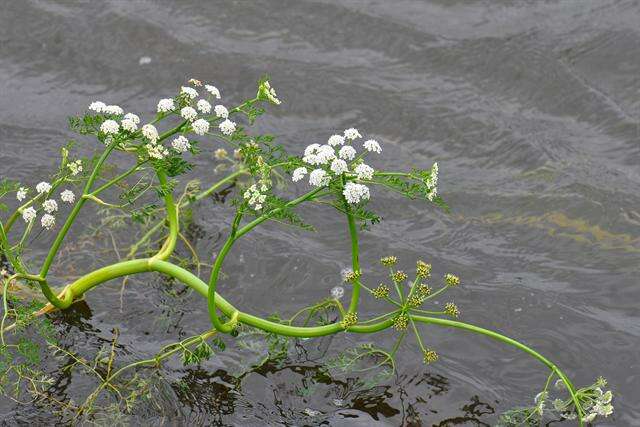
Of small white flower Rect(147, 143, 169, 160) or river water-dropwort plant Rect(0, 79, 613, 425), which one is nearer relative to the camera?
river water-dropwort plant Rect(0, 79, 613, 425)

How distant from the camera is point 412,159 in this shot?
6410mm

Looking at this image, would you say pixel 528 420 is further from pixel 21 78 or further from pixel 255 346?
pixel 21 78

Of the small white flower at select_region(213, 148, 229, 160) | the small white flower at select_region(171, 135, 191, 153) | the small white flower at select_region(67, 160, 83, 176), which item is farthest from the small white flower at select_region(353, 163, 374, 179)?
the small white flower at select_region(213, 148, 229, 160)

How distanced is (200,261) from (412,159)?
1726 millimetres

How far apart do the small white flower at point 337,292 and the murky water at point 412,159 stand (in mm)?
62

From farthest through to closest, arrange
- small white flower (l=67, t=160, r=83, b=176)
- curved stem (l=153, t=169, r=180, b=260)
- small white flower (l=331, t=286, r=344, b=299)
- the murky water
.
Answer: small white flower (l=331, t=286, r=344, b=299), the murky water, curved stem (l=153, t=169, r=180, b=260), small white flower (l=67, t=160, r=83, b=176)

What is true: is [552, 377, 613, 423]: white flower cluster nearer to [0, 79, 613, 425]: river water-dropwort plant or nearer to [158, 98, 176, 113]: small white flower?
[0, 79, 613, 425]: river water-dropwort plant

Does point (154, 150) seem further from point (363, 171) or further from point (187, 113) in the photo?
point (363, 171)

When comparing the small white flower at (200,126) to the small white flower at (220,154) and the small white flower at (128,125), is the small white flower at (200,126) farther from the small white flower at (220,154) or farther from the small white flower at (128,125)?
the small white flower at (220,154)

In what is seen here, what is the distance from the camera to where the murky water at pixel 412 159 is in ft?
15.4

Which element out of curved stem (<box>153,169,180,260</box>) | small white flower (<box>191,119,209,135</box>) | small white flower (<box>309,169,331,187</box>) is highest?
small white flower (<box>191,119,209,135</box>)

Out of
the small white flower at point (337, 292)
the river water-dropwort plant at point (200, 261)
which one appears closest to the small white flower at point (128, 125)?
the river water-dropwort plant at point (200, 261)

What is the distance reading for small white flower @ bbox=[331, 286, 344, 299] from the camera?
522 cm

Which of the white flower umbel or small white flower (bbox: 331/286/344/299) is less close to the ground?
the white flower umbel
